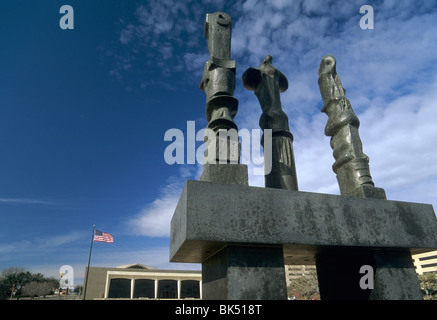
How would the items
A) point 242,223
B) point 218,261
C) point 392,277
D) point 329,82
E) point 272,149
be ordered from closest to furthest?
point 242,223
point 218,261
point 392,277
point 272,149
point 329,82

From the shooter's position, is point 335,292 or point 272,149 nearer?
point 335,292

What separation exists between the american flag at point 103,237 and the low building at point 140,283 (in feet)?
30.4

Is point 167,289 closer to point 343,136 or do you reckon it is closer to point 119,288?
Answer: point 119,288

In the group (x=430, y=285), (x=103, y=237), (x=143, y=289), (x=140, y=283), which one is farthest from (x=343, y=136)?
(x=143, y=289)

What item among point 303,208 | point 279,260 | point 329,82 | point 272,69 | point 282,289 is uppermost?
point 272,69

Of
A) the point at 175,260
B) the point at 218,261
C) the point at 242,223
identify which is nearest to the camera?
the point at 242,223

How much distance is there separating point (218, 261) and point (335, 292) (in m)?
1.73

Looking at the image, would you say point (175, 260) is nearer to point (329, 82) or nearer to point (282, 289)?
point (282, 289)

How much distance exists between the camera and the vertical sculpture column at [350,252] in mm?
2777

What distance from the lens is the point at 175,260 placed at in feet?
10.2

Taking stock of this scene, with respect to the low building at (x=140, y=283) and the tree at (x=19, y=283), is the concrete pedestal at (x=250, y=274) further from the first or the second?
the tree at (x=19, y=283)
